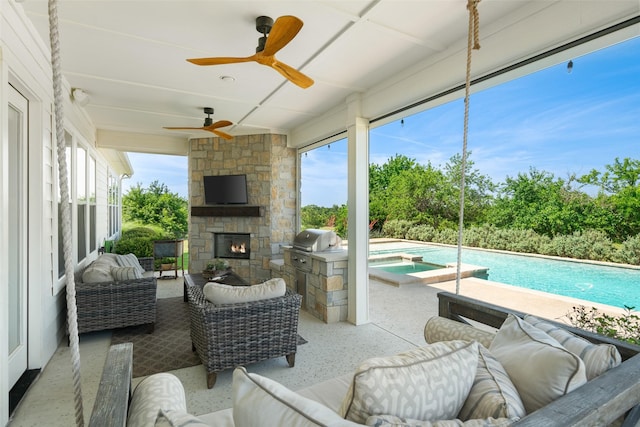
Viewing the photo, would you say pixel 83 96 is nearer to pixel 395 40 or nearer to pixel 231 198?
pixel 231 198

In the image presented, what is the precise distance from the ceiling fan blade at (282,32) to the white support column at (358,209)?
1825mm

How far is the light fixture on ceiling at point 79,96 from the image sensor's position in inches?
142

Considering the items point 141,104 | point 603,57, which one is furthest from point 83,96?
point 603,57

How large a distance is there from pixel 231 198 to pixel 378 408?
510 cm

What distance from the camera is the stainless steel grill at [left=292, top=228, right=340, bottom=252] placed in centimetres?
430

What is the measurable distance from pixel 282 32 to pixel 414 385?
196cm

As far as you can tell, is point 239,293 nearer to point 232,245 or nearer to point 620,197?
point 620,197

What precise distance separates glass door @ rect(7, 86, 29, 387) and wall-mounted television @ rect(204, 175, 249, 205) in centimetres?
306

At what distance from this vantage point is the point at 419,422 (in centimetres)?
84

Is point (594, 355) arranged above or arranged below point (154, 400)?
above

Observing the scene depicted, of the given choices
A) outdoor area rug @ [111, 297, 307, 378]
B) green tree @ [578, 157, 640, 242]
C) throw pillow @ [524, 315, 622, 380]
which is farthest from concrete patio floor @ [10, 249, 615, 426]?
throw pillow @ [524, 315, 622, 380]

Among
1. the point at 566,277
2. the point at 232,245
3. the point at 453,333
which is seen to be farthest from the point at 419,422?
the point at 232,245

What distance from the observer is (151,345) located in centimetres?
323

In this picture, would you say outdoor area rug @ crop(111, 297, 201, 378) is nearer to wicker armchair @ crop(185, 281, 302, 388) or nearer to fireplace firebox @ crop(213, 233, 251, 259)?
wicker armchair @ crop(185, 281, 302, 388)
